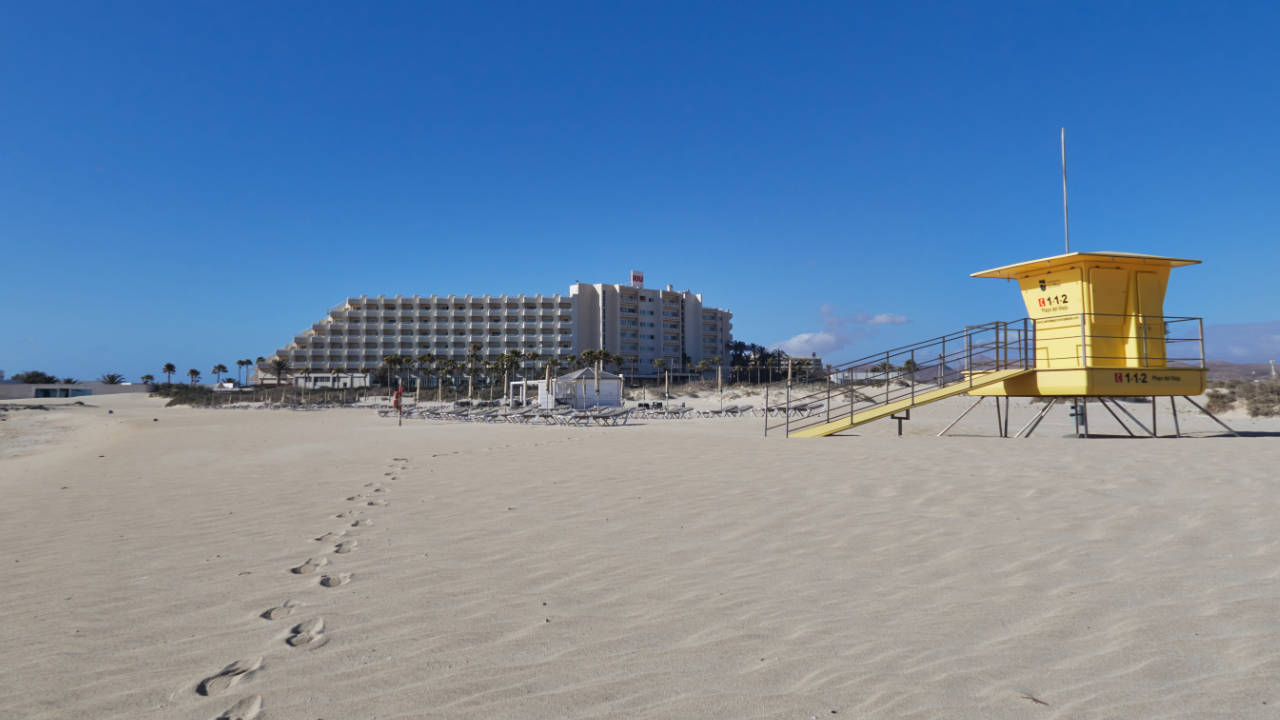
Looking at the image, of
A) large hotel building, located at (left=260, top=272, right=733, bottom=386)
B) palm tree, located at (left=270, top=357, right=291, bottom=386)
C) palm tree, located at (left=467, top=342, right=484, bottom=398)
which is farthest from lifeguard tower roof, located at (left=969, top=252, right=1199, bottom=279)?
palm tree, located at (left=270, top=357, right=291, bottom=386)

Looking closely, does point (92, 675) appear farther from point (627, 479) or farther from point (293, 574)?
point (627, 479)

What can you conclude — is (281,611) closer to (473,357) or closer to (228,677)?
(228,677)

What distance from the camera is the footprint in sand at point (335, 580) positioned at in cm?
392

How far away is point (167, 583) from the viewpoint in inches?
156

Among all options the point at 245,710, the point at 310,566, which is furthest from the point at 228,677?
the point at 310,566

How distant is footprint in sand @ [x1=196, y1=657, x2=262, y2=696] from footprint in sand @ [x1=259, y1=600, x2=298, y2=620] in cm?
57

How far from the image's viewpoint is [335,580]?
4.00 m

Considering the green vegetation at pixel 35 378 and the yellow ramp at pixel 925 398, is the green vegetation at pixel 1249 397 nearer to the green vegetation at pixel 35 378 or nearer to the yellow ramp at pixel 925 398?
the yellow ramp at pixel 925 398

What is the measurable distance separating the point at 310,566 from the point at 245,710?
207 cm

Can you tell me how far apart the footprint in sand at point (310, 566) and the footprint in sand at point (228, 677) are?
4.76ft

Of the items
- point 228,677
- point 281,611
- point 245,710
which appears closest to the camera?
point 245,710

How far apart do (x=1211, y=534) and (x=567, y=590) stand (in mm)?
4473

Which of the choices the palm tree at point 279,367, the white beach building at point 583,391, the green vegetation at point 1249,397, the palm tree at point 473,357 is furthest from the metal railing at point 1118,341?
the palm tree at point 279,367

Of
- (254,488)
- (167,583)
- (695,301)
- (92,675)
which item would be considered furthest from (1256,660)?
(695,301)
